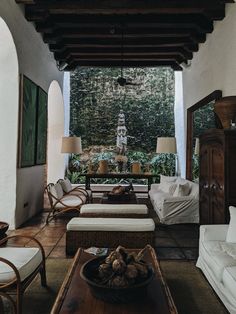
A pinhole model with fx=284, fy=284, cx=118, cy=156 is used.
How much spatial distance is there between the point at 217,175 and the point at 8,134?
11.0ft

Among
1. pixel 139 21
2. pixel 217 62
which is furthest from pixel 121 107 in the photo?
pixel 217 62

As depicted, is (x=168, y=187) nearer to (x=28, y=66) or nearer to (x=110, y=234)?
(x=110, y=234)

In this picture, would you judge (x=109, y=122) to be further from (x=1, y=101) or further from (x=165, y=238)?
(x=165, y=238)

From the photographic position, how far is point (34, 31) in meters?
5.46

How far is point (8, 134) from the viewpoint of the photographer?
187 inches

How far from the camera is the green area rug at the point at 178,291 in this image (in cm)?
235

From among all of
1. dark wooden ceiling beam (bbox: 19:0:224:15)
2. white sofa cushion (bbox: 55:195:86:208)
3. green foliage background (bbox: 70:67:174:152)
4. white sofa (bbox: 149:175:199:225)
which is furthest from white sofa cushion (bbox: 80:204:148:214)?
green foliage background (bbox: 70:67:174:152)

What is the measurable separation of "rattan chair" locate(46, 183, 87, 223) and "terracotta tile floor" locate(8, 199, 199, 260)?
19 cm

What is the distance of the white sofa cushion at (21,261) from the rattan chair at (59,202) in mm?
2650

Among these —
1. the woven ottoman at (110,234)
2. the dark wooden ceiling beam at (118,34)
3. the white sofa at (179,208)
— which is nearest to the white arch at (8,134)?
the dark wooden ceiling beam at (118,34)

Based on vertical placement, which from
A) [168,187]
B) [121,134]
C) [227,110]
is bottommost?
[168,187]

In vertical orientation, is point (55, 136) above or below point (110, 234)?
above

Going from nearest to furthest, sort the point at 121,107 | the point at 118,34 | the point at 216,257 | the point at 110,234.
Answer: the point at 216,257
the point at 110,234
the point at 118,34
the point at 121,107

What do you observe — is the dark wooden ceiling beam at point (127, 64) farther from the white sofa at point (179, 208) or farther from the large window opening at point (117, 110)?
the white sofa at point (179, 208)
